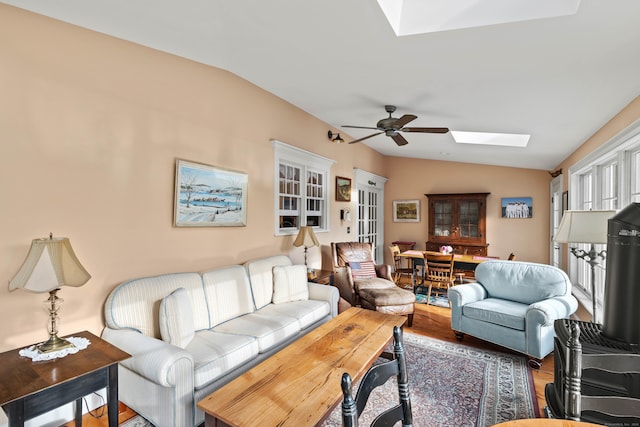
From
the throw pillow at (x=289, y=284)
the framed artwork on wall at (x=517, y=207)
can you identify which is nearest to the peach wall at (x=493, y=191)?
the framed artwork on wall at (x=517, y=207)

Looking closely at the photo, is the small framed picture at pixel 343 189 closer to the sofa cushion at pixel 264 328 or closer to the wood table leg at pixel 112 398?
the sofa cushion at pixel 264 328

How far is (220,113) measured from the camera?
329 centimetres

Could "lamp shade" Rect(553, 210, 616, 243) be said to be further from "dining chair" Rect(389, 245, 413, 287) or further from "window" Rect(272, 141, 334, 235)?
"dining chair" Rect(389, 245, 413, 287)

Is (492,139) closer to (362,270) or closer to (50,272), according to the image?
(362,270)

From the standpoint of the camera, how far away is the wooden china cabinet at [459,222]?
21.2 feet

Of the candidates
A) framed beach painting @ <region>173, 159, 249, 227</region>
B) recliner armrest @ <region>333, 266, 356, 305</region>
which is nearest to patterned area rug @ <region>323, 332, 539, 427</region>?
recliner armrest @ <region>333, 266, 356, 305</region>

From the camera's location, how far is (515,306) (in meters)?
3.36

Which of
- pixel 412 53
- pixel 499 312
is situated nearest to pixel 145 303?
pixel 412 53

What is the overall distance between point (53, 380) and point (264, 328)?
1.45 metres

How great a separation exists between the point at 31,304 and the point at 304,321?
2103mm

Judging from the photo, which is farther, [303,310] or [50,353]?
[303,310]

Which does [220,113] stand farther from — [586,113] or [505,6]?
[586,113]

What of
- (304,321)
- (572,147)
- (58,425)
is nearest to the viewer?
(58,425)

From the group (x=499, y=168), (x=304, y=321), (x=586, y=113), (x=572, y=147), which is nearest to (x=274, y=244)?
(x=304, y=321)
